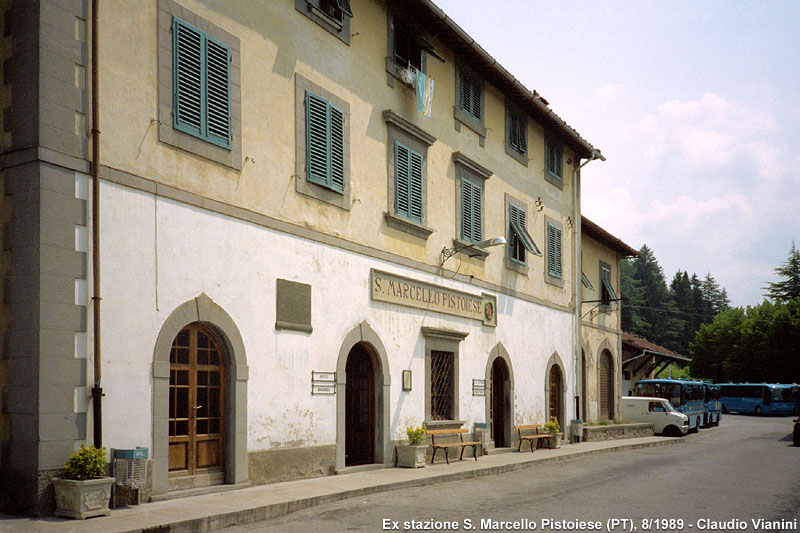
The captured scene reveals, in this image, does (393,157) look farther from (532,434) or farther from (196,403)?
(532,434)

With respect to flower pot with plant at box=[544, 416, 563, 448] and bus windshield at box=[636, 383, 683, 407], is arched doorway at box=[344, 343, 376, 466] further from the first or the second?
bus windshield at box=[636, 383, 683, 407]

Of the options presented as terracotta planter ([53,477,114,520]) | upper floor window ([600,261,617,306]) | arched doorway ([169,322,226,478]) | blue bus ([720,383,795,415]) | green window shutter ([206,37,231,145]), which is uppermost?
green window shutter ([206,37,231,145])

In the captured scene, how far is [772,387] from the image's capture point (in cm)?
5188

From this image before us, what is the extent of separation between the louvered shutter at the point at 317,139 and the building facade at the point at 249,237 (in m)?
0.04

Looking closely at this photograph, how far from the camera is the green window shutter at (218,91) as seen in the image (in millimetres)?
11539

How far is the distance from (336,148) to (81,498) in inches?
293

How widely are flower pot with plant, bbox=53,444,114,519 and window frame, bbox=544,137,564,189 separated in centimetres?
1707

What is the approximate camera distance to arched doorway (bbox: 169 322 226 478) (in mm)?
11016

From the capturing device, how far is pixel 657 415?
3203cm

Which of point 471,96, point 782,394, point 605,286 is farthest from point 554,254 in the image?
point 782,394

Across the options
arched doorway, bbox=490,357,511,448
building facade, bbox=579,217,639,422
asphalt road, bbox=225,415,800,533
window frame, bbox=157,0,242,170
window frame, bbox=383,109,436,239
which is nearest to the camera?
asphalt road, bbox=225,415,800,533

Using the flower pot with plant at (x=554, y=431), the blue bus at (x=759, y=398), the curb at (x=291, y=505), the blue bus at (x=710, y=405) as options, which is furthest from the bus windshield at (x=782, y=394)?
the curb at (x=291, y=505)

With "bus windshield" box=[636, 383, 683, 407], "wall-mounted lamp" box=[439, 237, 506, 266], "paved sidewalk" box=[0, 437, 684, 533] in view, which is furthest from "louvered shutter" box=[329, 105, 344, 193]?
"bus windshield" box=[636, 383, 683, 407]

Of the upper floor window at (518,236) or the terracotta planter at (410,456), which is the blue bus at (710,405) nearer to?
the upper floor window at (518,236)
